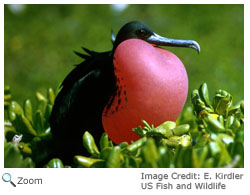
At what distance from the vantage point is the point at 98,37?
3.20 meters

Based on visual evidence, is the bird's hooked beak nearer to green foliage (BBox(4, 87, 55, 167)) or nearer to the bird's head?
the bird's head

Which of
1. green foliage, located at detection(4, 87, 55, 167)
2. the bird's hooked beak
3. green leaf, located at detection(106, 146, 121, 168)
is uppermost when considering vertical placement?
the bird's hooked beak

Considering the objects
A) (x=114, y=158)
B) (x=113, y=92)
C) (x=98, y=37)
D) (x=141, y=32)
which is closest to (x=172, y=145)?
(x=114, y=158)

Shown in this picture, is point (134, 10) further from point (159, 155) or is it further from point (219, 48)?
point (159, 155)

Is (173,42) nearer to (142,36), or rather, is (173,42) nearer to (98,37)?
(142,36)

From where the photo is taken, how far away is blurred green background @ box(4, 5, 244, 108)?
120 inches

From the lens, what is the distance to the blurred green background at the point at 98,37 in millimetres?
3045

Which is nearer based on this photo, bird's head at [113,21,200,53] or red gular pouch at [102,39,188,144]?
red gular pouch at [102,39,188,144]

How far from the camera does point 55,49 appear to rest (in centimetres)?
324

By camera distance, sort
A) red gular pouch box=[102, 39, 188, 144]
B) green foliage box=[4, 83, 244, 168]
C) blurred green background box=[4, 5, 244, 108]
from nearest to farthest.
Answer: green foliage box=[4, 83, 244, 168]
red gular pouch box=[102, 39, 188, 144]
blurred green background box=[4, 5, 244, 108]
